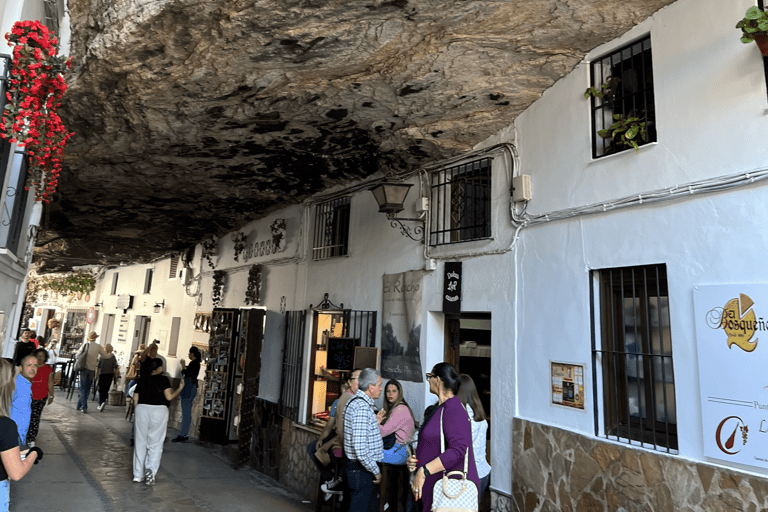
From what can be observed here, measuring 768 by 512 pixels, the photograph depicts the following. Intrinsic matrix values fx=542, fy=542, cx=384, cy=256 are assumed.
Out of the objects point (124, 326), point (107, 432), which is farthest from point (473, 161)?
point (124, 326)

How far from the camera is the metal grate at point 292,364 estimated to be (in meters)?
8.85

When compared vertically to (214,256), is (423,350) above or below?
below

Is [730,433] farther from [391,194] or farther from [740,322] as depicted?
[391,194]

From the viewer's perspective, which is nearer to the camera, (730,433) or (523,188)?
(730,433)

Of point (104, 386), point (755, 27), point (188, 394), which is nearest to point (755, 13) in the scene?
point (755, 27)

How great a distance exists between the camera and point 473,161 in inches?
258

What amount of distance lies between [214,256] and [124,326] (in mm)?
8463

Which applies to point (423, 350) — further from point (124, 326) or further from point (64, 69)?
point (124, 326)

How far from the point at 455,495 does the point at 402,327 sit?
11.0 ft

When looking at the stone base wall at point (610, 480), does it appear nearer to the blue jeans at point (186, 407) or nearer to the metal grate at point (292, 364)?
the metal grate at point (292, 364)

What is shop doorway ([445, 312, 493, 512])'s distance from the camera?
6707mm

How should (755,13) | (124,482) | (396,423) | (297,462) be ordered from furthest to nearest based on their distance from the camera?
(297,462), (124,482), (396,423), (755,13)

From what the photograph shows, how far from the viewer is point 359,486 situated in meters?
5.29

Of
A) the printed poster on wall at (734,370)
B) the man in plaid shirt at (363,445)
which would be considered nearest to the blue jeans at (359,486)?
the man in plaid shirt at (363,445)
